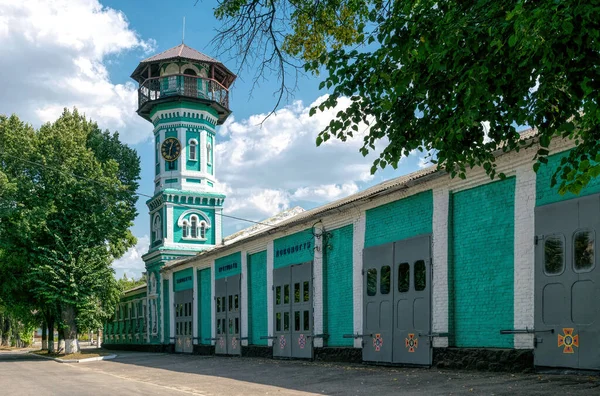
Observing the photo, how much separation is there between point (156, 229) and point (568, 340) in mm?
32686

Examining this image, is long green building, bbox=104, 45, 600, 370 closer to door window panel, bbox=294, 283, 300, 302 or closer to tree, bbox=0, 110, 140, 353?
door window panel, bbox=294, 283, 300, 302

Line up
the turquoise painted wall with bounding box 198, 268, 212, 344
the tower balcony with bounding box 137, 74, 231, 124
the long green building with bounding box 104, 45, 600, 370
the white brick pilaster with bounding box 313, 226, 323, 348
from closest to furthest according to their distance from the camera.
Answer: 1. the long green building with bounding box 104, 45, 600, 370
2. the white brick pilaster with bounding box 313, 226, 323, 348
3. the turquoise painted wall with bounding box 198, 268, 212, 344
4. the tower balcony with bounding box 137, 74, 231, 124

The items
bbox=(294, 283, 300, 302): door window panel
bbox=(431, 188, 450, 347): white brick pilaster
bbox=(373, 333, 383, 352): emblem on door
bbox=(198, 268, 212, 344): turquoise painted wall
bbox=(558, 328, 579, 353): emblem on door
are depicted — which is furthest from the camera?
bbox=(198, 268, 212, 344): turquoise painted wall

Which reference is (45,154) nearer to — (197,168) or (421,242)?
(197,168)

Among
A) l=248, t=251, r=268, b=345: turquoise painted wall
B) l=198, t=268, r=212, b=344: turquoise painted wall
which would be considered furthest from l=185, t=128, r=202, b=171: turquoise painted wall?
l=248, t=251, r=268, b=345: turquoise painted wall

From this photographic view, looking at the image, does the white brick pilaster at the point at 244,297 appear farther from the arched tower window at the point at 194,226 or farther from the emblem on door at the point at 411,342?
the arched tower window at the point at 194,226

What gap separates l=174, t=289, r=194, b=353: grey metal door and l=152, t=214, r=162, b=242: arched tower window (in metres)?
5.92

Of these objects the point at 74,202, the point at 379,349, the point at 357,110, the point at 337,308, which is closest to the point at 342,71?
the point at 357,110

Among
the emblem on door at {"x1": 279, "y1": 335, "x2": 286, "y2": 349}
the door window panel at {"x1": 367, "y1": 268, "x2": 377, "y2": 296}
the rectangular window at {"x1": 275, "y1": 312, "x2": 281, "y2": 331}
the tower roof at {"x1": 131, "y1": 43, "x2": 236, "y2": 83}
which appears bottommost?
the emblem on door at {"x1": 279, "y1": 335, "x2": 286, "y2": 349}

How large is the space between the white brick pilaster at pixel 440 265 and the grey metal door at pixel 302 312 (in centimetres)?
633

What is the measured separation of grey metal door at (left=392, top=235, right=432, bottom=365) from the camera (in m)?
Answer: 15.8

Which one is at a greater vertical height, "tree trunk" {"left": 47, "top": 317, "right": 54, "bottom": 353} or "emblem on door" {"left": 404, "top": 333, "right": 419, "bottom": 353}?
"emblem on door" {"left": 404, "top": 333, "right": 419, "bottom": 353}

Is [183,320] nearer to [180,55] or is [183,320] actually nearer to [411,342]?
[180,55]

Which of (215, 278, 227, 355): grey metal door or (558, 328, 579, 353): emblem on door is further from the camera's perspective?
(215, 278, 227, 355): grey metal door
